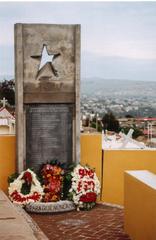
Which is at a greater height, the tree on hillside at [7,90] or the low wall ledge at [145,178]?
the tree on hillside at [7,90]

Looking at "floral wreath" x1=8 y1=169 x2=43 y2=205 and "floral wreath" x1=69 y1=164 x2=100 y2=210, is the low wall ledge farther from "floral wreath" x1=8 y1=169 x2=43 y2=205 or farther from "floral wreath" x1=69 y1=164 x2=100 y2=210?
"floral wreath" x1=8 y1=169 x2=43 y2=205

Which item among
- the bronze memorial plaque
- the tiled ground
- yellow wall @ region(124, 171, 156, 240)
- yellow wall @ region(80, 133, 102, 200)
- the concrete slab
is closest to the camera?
the concrete slab

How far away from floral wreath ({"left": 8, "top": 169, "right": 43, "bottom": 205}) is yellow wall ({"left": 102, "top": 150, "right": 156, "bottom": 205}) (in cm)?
149

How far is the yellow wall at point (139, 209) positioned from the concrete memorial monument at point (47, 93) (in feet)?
8.86

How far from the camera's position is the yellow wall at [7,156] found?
375 inches

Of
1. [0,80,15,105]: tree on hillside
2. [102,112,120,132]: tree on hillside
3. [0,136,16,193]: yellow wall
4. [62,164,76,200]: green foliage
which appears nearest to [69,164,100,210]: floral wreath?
[62,164,76,200]: green foliage

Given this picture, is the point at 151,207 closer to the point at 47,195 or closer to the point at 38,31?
the point at 47,195

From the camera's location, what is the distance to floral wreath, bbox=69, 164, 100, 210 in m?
8.95

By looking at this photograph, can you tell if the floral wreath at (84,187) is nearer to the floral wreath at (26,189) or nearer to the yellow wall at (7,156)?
the floral wreath at (26,189)

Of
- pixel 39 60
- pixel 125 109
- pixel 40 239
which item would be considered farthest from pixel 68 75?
pixel 125 109

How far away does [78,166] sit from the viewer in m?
9.29

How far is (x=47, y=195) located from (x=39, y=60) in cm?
216

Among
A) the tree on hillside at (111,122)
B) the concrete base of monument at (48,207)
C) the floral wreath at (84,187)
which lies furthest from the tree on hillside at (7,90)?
the concrete base of monument at (48,207)

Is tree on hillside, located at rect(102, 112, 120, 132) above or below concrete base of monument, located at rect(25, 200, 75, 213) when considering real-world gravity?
below
